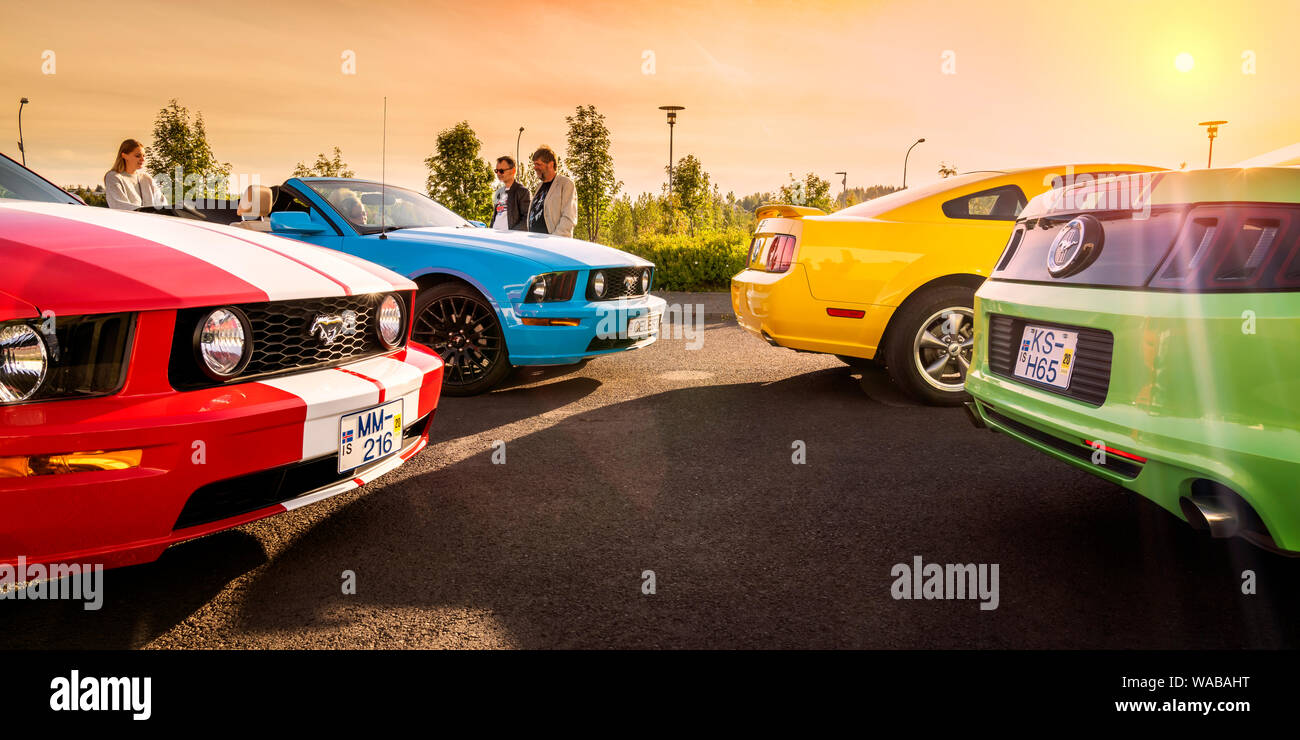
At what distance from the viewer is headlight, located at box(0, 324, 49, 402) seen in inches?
80.1

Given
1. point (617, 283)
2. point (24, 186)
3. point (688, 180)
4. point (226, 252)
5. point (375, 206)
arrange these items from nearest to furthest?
1. point (226, 252)
2. point (24, 186)
3. point (617, 283)
4. point (375, 206)
5. point (688, 180)

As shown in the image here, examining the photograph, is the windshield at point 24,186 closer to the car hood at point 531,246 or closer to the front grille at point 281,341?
the front grille at point 281,341

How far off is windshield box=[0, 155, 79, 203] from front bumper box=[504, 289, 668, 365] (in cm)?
256

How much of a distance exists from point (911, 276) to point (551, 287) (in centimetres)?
237

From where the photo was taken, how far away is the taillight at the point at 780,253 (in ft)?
18.7

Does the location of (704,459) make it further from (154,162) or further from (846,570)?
(154,162)

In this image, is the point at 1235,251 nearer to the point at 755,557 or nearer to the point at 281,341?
the point at 755,557

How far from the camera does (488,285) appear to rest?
5621 mm

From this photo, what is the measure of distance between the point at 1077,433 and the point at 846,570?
0.87 m

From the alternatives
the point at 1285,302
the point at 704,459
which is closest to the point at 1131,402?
the point at 1285,302

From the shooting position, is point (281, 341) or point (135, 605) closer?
point (135, 605)

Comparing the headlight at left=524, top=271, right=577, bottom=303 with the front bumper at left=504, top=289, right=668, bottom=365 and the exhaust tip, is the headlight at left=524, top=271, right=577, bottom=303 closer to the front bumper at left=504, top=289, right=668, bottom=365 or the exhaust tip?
the front bumper at left=504, top=289, right=668, bottom=365

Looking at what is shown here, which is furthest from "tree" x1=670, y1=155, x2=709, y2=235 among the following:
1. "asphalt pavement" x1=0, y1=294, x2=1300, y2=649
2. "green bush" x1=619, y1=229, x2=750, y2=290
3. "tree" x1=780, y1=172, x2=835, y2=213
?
"asphalt pavement" x1=0, y1=294, x2=1300, y2=649

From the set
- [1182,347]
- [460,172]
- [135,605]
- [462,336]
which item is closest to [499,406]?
[462,336]
